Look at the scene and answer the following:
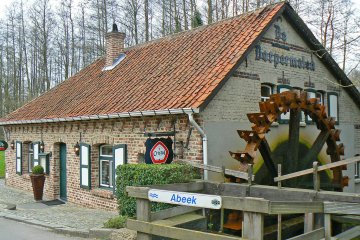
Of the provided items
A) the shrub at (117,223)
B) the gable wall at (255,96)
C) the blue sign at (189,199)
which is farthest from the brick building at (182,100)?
the blue sign at (189,199)

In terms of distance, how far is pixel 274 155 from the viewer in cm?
1095

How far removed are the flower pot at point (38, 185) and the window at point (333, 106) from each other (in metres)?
9.64

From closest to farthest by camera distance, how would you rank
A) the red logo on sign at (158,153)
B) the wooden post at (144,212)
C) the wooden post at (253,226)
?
the wooden post at (253,226) < the wooden post at (144,212) < the red logo on sign at (158,153)

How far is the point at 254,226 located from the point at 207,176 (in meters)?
4.34

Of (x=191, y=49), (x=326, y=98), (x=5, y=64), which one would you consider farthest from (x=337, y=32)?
(x=5, y=64)

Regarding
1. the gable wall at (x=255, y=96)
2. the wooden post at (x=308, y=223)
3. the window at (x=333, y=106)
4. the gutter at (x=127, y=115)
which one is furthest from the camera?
the window at (x=333, y=106)

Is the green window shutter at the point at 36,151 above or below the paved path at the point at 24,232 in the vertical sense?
above

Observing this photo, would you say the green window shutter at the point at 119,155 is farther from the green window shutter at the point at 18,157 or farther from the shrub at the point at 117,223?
the green window shutter at the point at 18,157

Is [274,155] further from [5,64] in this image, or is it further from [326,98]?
[5,64]

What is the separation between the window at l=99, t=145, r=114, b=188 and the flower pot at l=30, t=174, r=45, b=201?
2.56m

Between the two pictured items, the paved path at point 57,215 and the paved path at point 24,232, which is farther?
the paved path at point 57,215

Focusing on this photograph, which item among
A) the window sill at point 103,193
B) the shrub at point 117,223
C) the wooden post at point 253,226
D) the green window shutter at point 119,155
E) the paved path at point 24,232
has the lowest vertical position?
the paved path at point 24,232

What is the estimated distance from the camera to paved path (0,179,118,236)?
31.6 feet

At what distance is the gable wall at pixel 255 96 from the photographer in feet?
31.3
